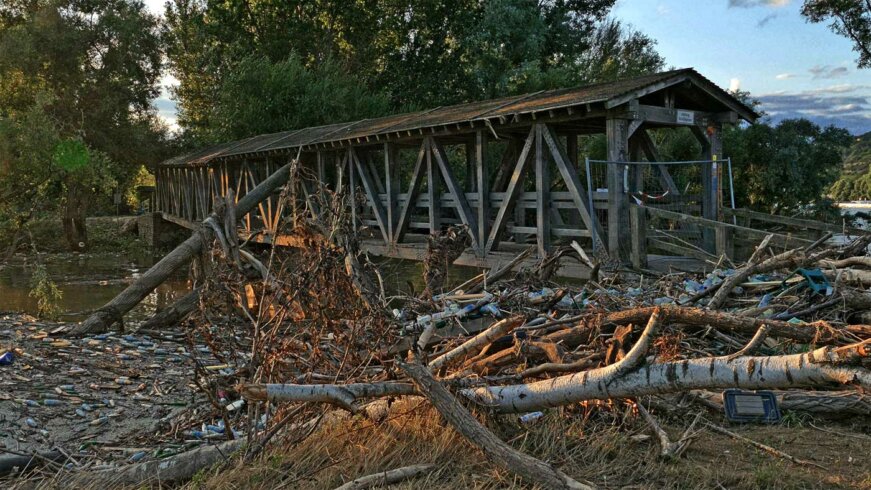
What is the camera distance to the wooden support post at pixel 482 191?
12281 mm

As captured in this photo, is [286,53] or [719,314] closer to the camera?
[719,314]

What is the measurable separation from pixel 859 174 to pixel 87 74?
187 feet

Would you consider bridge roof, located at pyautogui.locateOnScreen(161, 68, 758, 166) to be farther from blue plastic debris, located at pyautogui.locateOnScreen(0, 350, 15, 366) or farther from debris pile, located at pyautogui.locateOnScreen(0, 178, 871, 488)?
blue plastic debris, located at pyautogui.locateOnScreen(0, 350, 15, 366)

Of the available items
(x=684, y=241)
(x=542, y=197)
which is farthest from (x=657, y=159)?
(x=684, y=241)

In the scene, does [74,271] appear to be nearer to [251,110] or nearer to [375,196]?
[251,110]

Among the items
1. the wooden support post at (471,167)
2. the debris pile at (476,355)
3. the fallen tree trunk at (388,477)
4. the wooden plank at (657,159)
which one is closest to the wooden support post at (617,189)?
the wooden plank at (657,159)

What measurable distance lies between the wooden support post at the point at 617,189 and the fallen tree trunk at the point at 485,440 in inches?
262

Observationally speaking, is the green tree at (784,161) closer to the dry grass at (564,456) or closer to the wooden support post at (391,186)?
the wooden support post at (391,186)

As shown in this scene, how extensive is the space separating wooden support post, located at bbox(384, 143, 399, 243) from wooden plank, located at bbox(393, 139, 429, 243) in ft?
1.08

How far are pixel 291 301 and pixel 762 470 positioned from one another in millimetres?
3009

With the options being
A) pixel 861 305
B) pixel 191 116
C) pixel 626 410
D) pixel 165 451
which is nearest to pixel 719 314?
pixel 626 410

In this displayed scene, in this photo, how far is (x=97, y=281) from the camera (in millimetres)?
21391

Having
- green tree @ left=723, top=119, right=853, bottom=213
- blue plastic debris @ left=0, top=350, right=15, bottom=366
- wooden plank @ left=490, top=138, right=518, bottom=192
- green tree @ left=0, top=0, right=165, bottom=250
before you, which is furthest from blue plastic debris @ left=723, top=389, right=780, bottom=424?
green tree @ left=0, top=0, right=165, bottom=250

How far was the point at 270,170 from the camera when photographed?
19.0 metres
